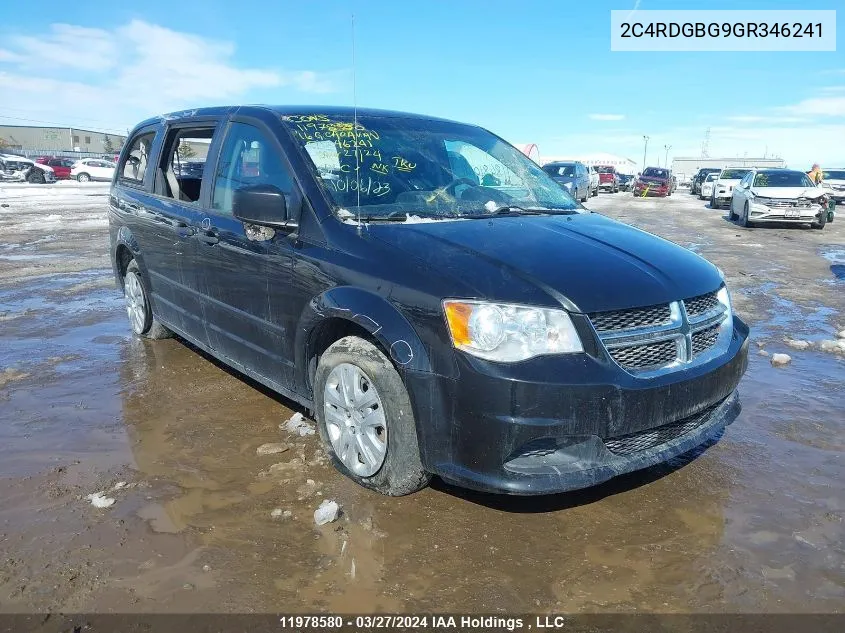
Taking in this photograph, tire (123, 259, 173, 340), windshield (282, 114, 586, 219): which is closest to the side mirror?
windshield (282, 114, 586, 219)

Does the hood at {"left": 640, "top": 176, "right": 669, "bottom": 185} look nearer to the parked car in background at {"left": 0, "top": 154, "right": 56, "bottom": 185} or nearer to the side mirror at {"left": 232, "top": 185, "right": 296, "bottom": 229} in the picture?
the parked car in background at {"left": 0, "top": 154, "right": 56, "bottom": 185}

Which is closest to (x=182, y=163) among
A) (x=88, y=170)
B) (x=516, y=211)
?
(x=516, y=211)

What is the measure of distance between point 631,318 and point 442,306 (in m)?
0.78

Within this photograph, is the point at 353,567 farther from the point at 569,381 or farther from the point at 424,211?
the point at 424,211

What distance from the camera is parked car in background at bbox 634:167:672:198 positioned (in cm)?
3459

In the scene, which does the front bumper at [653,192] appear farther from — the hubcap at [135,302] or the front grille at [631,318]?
the front grille at [631,318]

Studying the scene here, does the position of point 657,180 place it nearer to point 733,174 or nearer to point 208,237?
point 733,174

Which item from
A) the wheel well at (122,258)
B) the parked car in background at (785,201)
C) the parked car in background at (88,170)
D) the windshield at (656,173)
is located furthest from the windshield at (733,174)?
the parked car in background at (88,170)

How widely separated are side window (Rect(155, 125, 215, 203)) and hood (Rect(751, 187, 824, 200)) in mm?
15846

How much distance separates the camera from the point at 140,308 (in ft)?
18.1

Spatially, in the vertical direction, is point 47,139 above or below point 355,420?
above

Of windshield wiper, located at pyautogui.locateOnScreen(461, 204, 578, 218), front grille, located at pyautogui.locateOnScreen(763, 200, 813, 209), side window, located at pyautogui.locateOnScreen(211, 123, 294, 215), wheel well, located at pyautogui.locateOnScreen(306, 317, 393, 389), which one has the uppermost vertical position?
side window, located at pyautogui.locateOnScreen(211, 123, 294, 215)

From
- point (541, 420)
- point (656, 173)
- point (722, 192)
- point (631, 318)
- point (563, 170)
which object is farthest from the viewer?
point (656, 173)

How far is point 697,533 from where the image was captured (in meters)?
2.82
